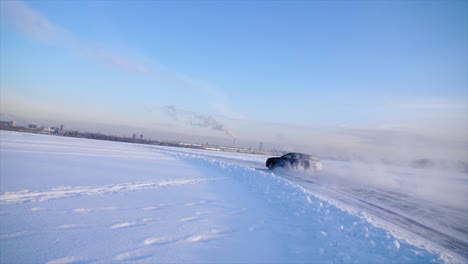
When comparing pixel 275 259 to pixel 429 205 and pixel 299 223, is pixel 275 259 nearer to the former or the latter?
pixel 299 223

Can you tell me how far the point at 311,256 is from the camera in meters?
3.58

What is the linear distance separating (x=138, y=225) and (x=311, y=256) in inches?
121

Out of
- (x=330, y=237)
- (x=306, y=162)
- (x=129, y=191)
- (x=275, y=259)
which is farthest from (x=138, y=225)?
(x=306, y=162)

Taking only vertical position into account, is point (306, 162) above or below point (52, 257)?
above

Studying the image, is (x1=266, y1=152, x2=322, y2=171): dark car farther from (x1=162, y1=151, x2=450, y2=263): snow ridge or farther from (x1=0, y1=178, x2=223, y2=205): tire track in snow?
(x1=0, y1=178, x2=223, y2=205): tire track in snow

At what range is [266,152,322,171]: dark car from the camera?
1798 centimetres

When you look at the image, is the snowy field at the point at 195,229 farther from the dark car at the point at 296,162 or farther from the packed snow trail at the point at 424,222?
the dark car at the point at 296,162

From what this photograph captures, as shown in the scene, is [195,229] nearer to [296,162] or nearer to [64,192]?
[64,192]

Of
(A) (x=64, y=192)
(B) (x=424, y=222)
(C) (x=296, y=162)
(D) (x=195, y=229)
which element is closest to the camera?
(D) (x=195, y=229)

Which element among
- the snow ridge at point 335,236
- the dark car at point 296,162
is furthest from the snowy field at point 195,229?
the dark car at point 296,162

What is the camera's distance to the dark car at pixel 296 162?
1798 cm

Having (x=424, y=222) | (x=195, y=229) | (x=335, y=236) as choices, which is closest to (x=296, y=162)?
(x=424, y=222)

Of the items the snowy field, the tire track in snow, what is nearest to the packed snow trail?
the snowy field

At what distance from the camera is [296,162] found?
60.9 ft
